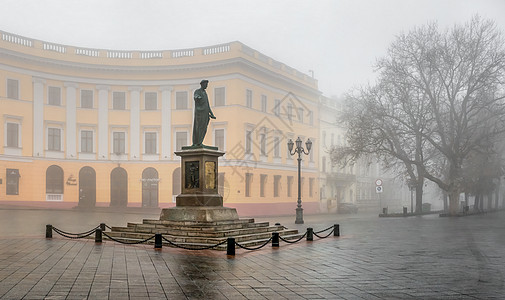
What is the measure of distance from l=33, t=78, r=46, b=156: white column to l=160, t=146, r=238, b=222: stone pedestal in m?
27.8

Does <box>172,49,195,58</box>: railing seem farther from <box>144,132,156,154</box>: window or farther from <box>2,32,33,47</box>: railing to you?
<box>2,32,33,47</box>: railing

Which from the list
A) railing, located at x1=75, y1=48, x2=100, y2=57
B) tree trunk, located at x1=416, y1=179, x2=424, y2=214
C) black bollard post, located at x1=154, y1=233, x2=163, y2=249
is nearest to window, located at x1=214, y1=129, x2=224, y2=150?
railing, located at x1=75, y1=48, x2=100, y2=57

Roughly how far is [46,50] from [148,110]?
980 centimetres

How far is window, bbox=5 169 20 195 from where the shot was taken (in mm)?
38125

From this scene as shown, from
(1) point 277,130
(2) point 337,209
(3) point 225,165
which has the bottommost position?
(2) point 337,209

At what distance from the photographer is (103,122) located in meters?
43.8

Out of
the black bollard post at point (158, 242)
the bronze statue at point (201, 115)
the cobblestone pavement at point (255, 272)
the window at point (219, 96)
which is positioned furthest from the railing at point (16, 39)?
the black bollard post at point (158, 242)

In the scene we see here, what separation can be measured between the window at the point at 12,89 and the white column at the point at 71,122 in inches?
159

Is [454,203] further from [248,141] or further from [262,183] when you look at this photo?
[248,141]

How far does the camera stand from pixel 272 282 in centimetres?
902

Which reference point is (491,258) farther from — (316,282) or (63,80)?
(63,80)

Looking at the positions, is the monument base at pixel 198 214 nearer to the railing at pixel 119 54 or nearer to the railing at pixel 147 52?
the railing at pixel 147 52

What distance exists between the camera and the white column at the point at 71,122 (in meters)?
42.2

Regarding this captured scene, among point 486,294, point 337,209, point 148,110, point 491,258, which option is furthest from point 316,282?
point 337,209
